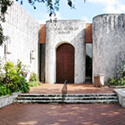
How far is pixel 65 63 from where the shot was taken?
15000 mm

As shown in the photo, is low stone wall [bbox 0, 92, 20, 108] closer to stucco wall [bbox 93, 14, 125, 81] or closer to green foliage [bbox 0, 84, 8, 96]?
green foliage [bbox 0, 84, 8, 96]

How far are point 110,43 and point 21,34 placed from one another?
19.8 ft

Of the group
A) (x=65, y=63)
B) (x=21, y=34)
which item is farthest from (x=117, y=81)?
(x=21, y=34)

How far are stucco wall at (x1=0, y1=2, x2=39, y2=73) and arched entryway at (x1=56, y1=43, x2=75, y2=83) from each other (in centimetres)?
190

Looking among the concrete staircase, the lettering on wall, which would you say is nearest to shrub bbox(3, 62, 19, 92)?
the concrete staircase

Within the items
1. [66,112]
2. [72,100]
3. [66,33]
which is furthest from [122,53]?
[66,112]

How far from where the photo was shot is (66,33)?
14.2 meters

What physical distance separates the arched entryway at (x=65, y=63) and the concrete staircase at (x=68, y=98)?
6709 millimetres

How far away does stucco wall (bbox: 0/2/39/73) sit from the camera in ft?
33.0

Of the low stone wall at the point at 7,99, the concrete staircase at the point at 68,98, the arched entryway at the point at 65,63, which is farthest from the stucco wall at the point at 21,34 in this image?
the concrete staircase at the point at 68,98

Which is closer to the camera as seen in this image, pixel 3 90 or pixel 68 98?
pixel 3 90

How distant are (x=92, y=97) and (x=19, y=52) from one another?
215 inches

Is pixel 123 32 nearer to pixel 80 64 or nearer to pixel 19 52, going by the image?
pixel 80 64

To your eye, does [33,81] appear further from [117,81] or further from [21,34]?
[117,81]
